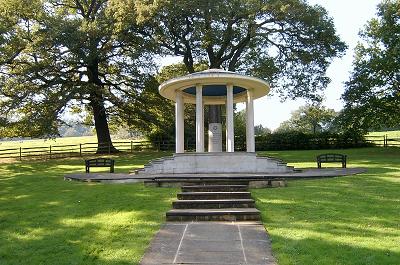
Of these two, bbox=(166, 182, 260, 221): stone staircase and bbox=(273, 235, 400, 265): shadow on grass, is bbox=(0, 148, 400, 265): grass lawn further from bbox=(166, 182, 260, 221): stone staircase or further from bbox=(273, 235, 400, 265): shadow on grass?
bbox=(166, 182, 260, 221): stone staircase

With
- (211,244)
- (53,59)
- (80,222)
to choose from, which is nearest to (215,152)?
(80,222)

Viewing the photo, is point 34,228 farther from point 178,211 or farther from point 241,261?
point 241,261

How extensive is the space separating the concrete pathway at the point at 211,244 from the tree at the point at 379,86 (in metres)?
26.2

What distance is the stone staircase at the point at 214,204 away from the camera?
9180 millimetres

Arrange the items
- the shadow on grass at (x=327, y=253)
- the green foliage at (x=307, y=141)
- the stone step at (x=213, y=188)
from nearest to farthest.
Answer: the shadow on grass at (x=327, y=253), the stone step at (x=213, y=188), the green foliage at (x=307, y=141)

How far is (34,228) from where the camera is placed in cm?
852

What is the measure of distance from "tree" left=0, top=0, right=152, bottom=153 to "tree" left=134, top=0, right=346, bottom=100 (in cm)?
255

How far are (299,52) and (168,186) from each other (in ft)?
69.8

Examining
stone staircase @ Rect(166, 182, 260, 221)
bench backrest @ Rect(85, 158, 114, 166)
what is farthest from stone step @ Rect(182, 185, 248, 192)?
bench backrest @ Rect(85, 158, 114, 166)

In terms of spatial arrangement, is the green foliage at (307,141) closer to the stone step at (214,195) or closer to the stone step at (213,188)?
the stone step at (213,188)

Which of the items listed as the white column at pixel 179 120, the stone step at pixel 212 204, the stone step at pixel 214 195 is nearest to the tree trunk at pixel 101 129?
the white column at pixel 179 120

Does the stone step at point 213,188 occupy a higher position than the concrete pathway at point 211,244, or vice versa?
the stone step at point 213,188

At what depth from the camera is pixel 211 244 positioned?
7.23m

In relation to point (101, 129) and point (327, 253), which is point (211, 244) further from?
point (101, 129)
